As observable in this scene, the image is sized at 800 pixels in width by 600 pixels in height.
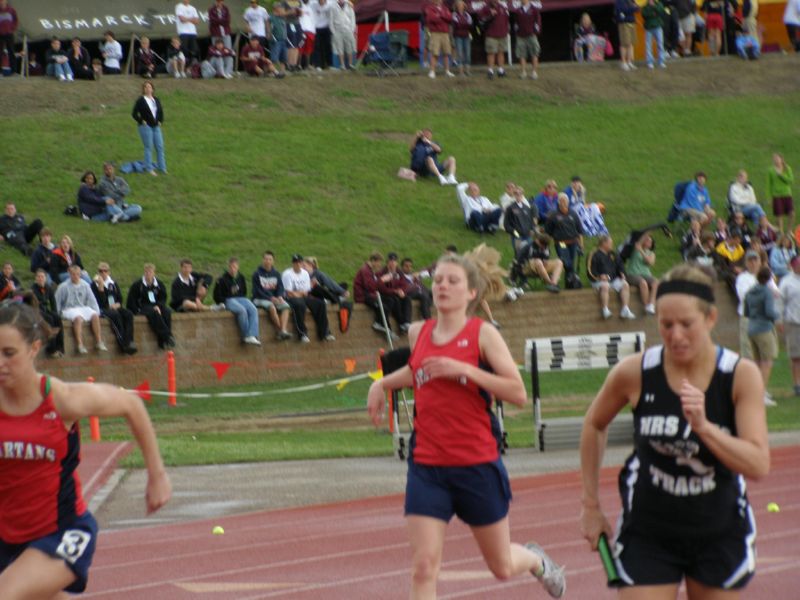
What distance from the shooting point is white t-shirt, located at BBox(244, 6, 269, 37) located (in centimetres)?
3519

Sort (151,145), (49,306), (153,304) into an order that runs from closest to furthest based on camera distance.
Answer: (49,306) → (153,304) → (151,145)

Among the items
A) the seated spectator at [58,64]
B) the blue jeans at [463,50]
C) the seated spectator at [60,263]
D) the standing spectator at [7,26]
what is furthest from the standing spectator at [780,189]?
the standing spectator at [7,26]

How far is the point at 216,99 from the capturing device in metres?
34.5

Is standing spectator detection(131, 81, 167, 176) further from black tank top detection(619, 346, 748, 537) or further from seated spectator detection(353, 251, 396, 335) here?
black tank top detection(619, 346, 748, 537)

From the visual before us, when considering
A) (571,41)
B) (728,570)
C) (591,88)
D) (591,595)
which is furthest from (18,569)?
(571,41)

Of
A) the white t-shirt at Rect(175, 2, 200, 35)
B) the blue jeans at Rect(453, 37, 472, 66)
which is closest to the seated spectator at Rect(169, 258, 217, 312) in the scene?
the white t-shirt at Rect(175, 2, 200, 35)

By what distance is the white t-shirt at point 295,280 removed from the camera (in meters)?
23.5

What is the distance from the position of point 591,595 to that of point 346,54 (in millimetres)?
31207

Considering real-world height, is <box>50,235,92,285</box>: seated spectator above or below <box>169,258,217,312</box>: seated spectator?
above

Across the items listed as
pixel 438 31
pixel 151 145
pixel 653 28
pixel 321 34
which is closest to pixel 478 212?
pixel 151 145

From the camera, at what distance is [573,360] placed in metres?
16.2

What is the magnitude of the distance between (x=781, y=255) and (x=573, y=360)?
455 inches

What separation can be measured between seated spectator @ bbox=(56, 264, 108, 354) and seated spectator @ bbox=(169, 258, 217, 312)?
1600 millimetres

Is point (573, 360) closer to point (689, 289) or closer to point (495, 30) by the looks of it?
point (689, 289)
